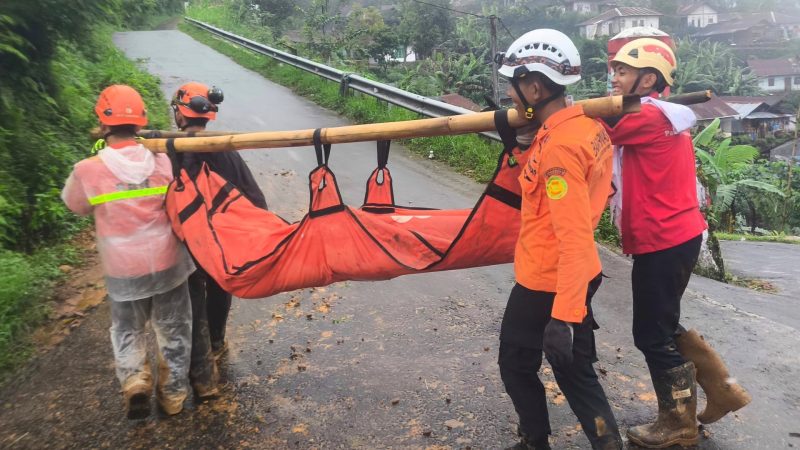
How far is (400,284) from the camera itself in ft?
18.0

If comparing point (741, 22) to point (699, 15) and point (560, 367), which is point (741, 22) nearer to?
point (699, 15)

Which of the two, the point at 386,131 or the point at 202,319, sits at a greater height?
the point at 386,131

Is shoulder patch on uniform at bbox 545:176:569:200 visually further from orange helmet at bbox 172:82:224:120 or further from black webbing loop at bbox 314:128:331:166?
orange helmet at bbox 172:82:224:120

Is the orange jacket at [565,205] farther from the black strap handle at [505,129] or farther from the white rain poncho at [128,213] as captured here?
the white rain poncho at [128,213]

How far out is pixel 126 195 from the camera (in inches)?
138

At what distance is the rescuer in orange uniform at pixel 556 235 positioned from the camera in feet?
8.16

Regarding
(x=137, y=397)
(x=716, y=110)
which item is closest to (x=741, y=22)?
(x=716, y=110)

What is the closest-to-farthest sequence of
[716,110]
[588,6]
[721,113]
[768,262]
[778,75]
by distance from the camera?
[768,262]
[721,113]
[716,110]
[778,75]
[588,6]

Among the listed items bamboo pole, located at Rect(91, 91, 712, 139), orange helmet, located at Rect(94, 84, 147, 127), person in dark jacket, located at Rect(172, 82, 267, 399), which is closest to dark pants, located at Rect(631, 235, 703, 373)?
bamboo pole, located at Rect(91, 91, 712, 139)

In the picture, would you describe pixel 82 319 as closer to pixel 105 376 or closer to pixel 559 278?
pixel 105 376

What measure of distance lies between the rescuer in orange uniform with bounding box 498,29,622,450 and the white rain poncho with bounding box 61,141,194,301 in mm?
2085

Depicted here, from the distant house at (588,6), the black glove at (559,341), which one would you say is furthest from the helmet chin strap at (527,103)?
the distant house at (588,6)

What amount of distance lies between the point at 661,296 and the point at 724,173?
14.7m

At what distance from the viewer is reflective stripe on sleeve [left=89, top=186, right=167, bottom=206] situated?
135 inches
